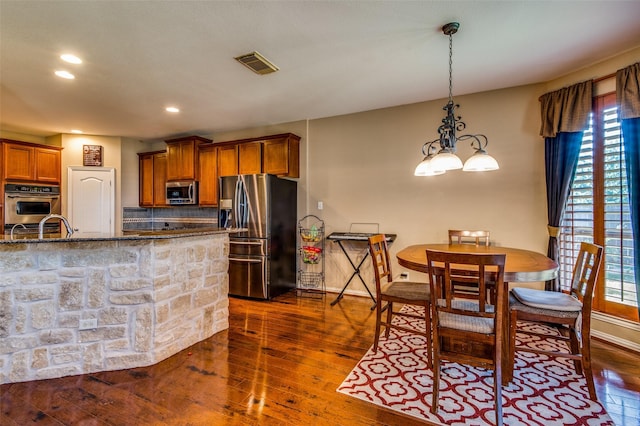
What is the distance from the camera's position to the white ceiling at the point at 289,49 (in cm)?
205

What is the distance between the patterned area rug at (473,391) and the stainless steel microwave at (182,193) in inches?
153

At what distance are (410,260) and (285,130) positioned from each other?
325cm

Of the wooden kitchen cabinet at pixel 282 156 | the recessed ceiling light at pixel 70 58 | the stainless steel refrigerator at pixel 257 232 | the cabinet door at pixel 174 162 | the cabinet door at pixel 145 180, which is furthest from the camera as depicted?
the cabinet door at pixel 145 180

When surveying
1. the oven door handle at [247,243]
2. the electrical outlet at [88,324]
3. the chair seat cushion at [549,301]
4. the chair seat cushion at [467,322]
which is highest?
the oven door handle at [247,243]

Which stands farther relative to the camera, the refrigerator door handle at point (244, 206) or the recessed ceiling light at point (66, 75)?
the refrigerator door handle at point (244, 206)

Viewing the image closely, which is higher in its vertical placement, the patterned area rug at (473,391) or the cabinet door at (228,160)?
the cabinet door at (228,160)

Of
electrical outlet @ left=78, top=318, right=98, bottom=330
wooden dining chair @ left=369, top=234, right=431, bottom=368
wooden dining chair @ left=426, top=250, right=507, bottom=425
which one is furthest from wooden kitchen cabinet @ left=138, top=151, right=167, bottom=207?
wooden dining chair @ left=426, top=250, right=507, bottom=425

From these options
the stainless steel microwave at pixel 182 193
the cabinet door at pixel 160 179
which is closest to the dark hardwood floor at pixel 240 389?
the stainless steel microwave at pixel 182 193

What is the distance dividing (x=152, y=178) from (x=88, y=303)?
3848mm

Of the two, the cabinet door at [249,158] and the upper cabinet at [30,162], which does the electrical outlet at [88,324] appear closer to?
the cabinet door at [249,158]

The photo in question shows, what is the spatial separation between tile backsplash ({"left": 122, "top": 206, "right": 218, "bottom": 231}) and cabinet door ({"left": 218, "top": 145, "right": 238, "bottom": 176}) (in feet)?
2.62

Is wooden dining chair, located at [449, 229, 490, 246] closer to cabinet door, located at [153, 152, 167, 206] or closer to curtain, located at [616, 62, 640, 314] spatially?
curtain, located at [616, 62, 640, 314]

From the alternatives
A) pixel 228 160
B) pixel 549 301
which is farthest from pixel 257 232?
pixel 549 301

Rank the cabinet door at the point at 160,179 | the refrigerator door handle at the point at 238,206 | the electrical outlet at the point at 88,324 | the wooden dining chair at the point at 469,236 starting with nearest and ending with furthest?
the electrical outlet at the point at 88,324, the wooden dining chair at the point at 469,236, the refrigerator door handle at the point at 238,206, the cabinet door at the point at 160,179
